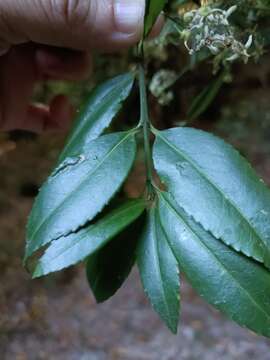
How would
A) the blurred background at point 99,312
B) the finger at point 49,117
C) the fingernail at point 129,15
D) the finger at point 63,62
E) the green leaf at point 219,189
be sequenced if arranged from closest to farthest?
the green leaf at point 219,189
the fingernail at point 129,15
the finger at point 63,62
the finger at point 49,117
the blurred background at point 99,312

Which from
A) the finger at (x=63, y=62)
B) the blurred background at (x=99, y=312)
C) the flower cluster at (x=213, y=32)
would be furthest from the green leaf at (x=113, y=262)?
the blurred background at (x=99, y=312)

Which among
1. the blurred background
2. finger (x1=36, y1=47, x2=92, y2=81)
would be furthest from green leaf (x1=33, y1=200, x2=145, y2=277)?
the blurred background

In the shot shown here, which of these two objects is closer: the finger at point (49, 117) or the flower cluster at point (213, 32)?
the flower cluster at point (213, 32)

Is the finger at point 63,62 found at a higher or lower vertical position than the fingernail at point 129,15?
lower

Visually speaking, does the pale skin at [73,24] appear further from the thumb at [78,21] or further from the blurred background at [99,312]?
the blurred background at [99,312]

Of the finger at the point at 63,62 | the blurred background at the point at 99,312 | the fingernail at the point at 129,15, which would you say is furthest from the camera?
the blurred background at the point at 99,312

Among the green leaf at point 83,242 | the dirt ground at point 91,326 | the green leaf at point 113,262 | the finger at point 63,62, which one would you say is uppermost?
the green leaf at point 83,242

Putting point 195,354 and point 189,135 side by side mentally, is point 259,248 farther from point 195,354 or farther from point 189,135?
point 195,354

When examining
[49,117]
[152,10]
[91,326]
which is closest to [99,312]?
[91,326]
